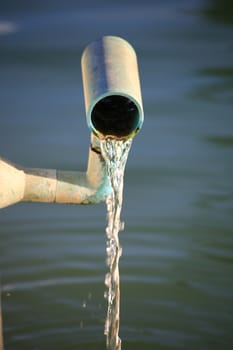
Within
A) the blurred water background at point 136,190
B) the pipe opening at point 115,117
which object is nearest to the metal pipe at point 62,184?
the pipe opening at point 115,117

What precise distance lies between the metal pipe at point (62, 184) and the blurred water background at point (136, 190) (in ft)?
2.93

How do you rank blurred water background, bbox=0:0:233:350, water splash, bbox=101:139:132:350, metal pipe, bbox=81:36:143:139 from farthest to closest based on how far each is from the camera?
blurred water background, bbox=0:0:233:350
water splash, bbox=101:139:132:350
metal pipe, bbox=81:36:143:139

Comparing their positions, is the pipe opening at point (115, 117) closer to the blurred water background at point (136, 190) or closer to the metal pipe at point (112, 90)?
the metal pipe at point (112, 90)

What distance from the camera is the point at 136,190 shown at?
4.02m

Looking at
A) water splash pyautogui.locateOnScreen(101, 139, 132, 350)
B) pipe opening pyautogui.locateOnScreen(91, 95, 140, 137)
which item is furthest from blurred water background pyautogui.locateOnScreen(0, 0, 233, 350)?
pipe opening pyautogui.locateOnScreen(91, 95, 140, 137)

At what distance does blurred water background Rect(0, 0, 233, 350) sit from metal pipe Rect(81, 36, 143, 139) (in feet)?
4.01

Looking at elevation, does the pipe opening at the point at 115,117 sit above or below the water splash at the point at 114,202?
above

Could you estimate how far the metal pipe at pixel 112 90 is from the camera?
1.85 m

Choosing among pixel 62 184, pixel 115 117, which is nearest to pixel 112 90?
pixel 115 117

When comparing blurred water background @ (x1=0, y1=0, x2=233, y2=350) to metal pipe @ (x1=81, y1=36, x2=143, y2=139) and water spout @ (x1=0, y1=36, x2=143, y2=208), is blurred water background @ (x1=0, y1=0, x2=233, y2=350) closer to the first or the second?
water spout @ (x1=0, y1=36, x2=143, y2=208)

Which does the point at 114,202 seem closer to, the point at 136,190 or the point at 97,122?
the point at 97,122

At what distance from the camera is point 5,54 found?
5.24 meters

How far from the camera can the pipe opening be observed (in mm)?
1939

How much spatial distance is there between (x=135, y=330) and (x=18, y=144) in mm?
1679
